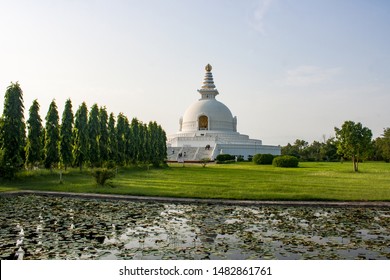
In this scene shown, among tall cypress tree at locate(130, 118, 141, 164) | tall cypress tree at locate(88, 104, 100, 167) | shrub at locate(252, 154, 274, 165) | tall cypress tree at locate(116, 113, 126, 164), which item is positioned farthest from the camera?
shrub at locate(252, 154, 274, 165)

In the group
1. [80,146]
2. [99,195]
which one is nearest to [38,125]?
[80,146]

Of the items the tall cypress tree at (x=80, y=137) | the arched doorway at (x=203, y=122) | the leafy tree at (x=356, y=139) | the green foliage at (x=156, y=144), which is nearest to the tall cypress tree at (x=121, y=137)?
the tall cypress tree at (x=80, y=137)

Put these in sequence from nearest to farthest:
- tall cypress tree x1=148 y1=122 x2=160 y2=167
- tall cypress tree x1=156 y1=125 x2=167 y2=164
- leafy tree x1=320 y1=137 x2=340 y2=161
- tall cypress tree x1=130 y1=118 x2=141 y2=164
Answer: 1. tall cypress tree x1=130 y1=118 x2=141 y2=164
2. tall cypress tree x1=148 y1=122 x2=160 y2=167
3. tall cypress tree x1=156 y1=125 x2=167 y2=164
4. leafy tree x1=320 y1=137 x2=340 y2=161

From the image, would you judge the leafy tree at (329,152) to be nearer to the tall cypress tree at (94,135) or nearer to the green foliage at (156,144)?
the green foliage at (156,144)

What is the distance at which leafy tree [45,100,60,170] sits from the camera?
2422 cm

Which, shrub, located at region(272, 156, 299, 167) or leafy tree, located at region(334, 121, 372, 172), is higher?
leafy tree, located at region(334, 121, 372, 172)

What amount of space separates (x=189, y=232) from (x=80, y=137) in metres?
22.1

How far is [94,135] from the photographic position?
3134 centimetres

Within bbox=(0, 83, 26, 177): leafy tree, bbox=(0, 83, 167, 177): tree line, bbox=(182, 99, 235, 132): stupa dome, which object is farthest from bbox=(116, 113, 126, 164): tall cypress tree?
bbox=(182, 99, 235, 132): stupa dome

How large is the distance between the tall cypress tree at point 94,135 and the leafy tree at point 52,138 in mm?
5651

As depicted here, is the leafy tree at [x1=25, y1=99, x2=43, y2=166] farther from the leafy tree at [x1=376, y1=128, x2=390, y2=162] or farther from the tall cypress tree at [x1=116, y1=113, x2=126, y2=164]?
the leafy tree at [x1=376, y1=128, x2=390, y2=162]

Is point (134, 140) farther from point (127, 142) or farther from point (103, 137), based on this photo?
point (103, 137)

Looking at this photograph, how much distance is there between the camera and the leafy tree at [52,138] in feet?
79.5

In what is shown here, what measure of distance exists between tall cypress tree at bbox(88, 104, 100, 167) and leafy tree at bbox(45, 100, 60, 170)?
222 inches
